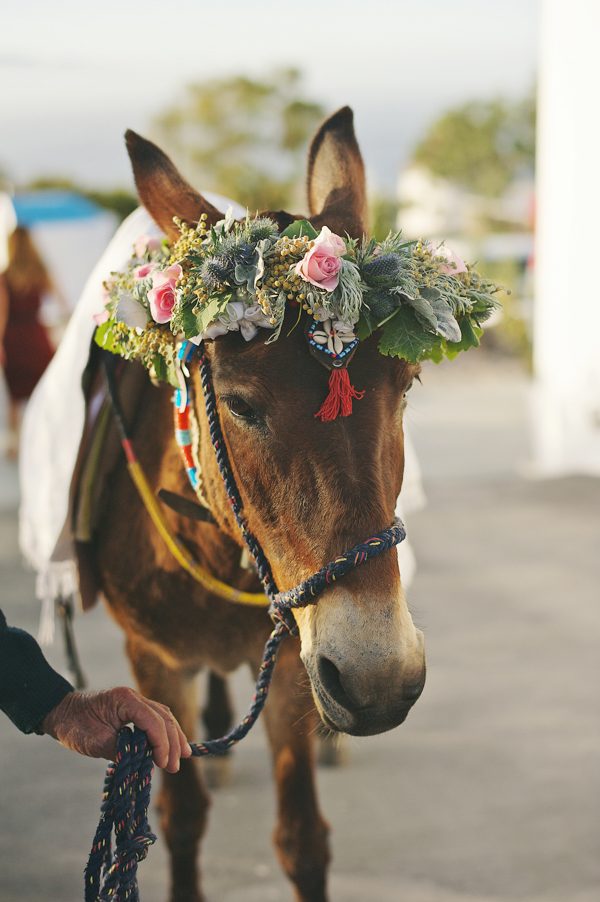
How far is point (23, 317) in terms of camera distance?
834cm

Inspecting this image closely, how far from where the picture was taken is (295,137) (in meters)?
19.8

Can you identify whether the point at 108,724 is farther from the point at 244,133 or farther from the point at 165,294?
the point at 244,133

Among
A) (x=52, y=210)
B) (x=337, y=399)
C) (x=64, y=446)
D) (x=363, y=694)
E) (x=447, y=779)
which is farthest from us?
(x=52, y=210)

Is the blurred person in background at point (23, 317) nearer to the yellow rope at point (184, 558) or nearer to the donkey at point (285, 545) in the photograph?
the donkey at point (285, 545)

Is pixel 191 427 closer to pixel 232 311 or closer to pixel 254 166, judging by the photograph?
pixel 232 311

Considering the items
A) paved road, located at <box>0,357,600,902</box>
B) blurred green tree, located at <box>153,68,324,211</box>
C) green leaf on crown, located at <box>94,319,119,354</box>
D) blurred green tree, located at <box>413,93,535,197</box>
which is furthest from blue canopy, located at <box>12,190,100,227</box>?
green leaf on crown, located at <box>94,319,119,354</box>

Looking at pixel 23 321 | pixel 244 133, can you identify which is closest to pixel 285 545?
pixel 23 321

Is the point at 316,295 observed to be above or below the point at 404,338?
above

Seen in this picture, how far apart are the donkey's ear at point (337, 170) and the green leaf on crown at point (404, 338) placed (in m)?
0.45

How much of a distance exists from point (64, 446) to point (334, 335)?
1395mm

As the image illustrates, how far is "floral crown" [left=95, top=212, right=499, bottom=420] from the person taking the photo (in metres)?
1.95

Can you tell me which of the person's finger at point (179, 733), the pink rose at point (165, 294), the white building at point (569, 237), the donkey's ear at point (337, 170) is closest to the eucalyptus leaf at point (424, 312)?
the donkey's ear at point (337, 170)

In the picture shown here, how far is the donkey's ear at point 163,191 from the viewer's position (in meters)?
2.40

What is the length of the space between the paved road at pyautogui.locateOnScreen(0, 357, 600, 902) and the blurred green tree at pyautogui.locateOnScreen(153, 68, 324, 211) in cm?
1528
